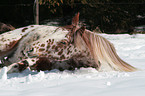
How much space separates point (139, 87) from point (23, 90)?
1.07m

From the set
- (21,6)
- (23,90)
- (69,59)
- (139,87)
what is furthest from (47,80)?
(21,6)

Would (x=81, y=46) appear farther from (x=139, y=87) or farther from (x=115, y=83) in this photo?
(x=139, y=87)

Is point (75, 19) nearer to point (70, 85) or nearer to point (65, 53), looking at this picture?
point (65, 53)

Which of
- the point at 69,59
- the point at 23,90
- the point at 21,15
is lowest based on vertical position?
the point at 23,90

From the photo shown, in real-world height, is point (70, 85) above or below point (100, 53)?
below

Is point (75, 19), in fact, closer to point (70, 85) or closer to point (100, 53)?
point (100, 53)

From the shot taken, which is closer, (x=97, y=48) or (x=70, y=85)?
(x=70, y=85)

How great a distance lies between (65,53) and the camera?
301 cm

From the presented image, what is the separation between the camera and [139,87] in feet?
6.40

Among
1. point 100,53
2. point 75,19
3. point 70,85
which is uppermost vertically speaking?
point 75,19

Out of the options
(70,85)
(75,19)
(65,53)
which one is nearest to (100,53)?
(65,53)

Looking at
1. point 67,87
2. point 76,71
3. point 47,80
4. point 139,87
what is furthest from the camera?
point 76,71

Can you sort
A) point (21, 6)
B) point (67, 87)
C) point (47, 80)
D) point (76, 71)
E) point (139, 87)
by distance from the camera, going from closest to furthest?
point (139, 87), point (67, 87), point (47, 80), point (76, 71), point (21, 6)

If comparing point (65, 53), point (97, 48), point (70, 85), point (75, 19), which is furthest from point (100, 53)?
point (70, 85)
